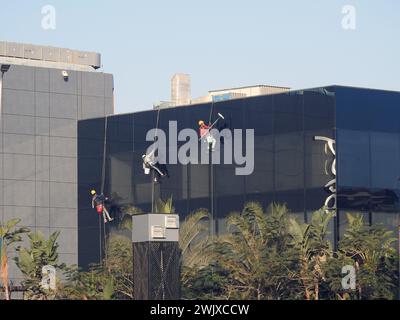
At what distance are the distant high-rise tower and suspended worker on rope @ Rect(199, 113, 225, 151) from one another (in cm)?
1689

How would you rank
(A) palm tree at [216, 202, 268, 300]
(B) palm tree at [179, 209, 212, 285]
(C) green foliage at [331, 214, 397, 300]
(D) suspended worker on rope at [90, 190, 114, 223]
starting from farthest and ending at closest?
1. (D) suspended worker on rope at [90, 190, 114, 223]
2. (B) palm tree at [179, 209, 212, 285]
3. (A) palm tree at [216, 202, 268, 300]
4. (C) green foliage at [331, 214, 397, 300]

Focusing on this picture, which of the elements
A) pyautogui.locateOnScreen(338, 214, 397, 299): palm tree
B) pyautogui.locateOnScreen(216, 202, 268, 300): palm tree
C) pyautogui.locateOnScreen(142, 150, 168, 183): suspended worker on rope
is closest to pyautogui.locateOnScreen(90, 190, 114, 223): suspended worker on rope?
pyautogui.locateOnScreen(142, 150, 168, 183): suspended worker on rope

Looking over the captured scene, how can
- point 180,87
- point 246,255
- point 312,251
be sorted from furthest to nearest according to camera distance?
point 180,87 → point 246,255 → point 312,251

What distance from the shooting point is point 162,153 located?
6706 cm

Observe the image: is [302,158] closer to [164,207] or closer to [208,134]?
[208,134]

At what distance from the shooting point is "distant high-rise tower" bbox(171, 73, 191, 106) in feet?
270

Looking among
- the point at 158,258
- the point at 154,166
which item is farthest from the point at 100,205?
the point at 158,258

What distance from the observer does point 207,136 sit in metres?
64.5

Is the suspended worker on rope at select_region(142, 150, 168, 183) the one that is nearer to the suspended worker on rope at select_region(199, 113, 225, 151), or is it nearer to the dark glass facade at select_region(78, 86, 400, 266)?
the dark glass facade at select_region(78, 86, 400, 266)

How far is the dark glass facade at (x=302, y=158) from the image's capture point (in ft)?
201

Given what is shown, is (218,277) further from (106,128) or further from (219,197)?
(106,128)

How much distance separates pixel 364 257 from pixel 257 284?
18.2ft

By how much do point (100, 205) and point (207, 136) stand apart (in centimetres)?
947

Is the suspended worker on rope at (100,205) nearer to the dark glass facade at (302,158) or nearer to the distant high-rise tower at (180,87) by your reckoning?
the dark glass facade at (302,158)
